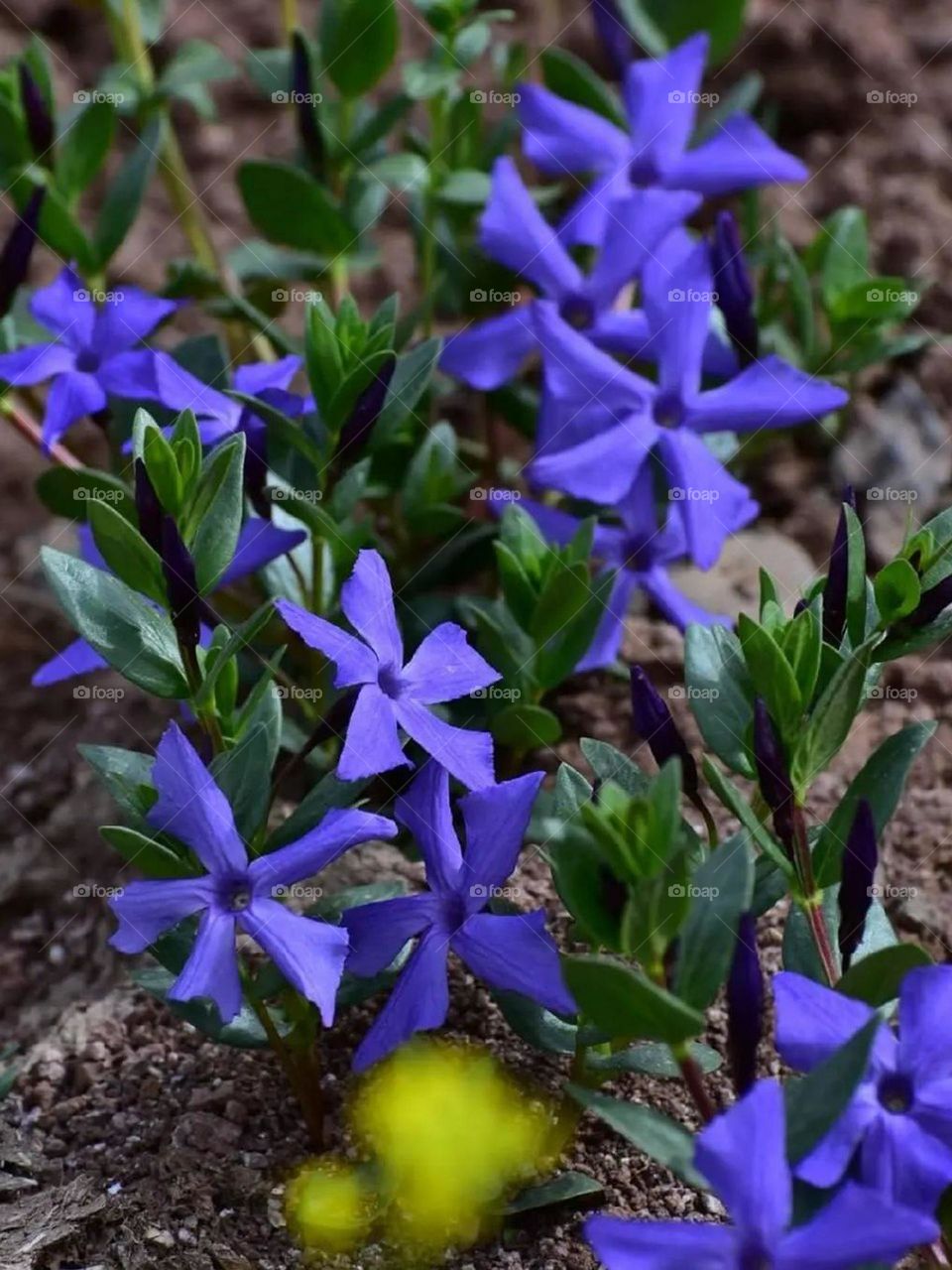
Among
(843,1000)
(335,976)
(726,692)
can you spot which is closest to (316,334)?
(726,692)

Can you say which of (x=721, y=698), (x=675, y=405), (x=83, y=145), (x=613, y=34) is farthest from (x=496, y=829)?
(x=613, y=34)

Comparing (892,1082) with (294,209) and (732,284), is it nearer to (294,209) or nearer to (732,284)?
(732,284)

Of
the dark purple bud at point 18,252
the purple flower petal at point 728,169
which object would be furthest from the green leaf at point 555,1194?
the purple flower petal at point 728,169

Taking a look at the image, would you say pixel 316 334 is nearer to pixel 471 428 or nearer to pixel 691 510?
pixel 691 510

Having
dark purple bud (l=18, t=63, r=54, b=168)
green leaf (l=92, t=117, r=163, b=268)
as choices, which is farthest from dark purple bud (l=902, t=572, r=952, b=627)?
dark purple bud (l=18, t=63, r=54, b=168)

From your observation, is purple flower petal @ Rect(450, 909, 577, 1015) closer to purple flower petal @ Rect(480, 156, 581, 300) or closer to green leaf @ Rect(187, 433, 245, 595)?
green leaf @ Rect(187, 433, 245, 595)

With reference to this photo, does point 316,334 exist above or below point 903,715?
above

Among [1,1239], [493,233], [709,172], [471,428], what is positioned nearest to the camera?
[1,1239]

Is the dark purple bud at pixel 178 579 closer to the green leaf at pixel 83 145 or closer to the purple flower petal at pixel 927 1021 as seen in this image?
the purple flower petal at pixel 927 1021
